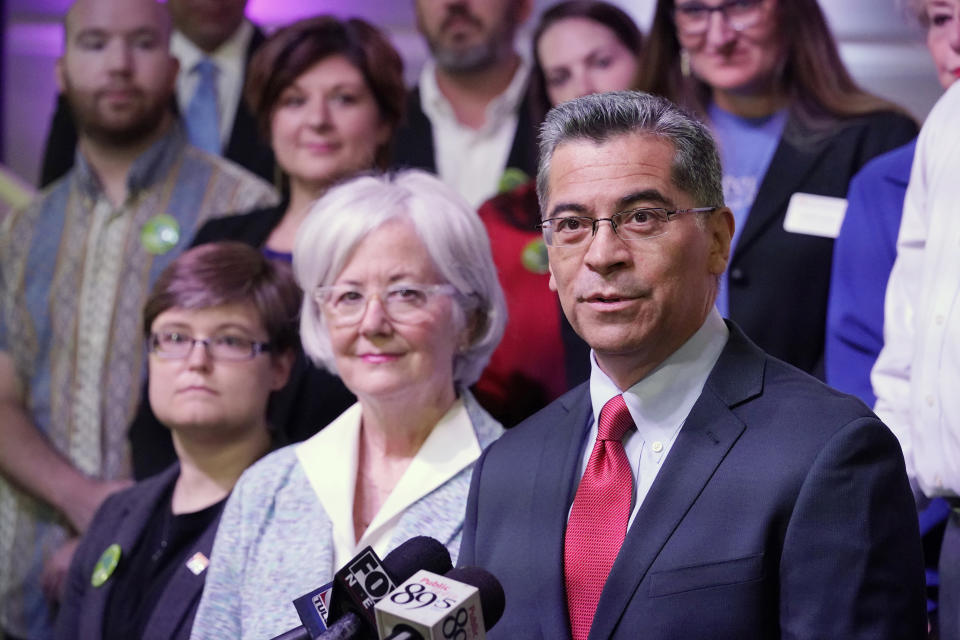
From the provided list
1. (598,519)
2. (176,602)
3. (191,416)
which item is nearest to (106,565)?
(176,602)

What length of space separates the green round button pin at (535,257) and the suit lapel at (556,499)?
114 cm

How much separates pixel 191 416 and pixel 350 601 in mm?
1512

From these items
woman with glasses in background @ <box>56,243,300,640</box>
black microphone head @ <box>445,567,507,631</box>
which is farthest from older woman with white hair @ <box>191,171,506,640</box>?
black microphone head @ <box>445,567,507,631</box>

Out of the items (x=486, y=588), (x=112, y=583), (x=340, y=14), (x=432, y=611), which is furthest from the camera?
(x=340, y=14)

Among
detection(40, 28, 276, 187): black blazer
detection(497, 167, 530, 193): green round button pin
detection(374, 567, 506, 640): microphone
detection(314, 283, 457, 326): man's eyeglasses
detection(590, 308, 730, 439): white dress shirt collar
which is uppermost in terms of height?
detection(590, 308, 730, 439): white dress shirt collar

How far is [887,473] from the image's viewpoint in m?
1.56

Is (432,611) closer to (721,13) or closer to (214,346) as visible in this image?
(214,346)

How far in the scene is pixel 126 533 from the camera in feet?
9.25

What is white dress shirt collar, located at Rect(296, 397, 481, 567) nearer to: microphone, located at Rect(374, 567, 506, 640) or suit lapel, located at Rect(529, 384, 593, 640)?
suit lapel, located at Rect(529, 384, 593, 640)

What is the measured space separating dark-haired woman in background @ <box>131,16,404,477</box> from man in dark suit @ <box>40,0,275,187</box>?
0.46 m

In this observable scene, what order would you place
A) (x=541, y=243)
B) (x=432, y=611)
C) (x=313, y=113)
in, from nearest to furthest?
(x=432, y=611)
(x=541, y=243)
(x=313, y=113)

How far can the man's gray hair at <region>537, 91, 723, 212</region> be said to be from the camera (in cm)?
176

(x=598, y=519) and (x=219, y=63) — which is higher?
(x=219, y=63)

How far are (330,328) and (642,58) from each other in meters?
1.14
